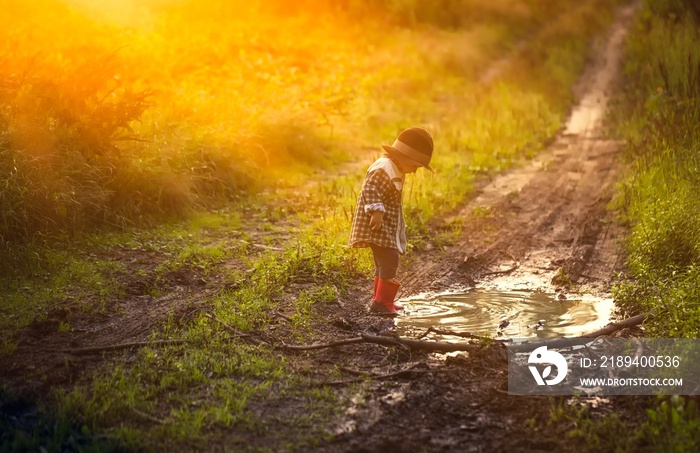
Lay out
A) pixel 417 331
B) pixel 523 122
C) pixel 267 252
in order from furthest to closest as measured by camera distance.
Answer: pixel 523 122 → pixel 267 252 → pixel 417 331

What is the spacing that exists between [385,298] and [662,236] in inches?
115

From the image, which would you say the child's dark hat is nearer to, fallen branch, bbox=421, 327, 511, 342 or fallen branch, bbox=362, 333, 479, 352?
fallen branch, bbox=421, 327, 511, 342

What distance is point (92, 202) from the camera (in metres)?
7.49

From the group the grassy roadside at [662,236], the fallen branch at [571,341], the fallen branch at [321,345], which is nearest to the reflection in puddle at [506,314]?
the fallen branch at [571,341]

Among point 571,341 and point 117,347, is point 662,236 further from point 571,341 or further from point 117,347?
point 117,347

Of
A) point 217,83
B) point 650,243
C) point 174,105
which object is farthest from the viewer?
point 217,83

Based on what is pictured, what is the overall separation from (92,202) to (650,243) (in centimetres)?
574

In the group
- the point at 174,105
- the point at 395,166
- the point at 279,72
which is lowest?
the point at 395,166

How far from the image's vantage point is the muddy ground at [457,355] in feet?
13.3

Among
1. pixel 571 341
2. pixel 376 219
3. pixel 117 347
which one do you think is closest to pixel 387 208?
pixel 376 219

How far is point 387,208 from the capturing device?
6.02 metres

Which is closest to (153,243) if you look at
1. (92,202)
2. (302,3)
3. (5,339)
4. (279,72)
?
(92,202)

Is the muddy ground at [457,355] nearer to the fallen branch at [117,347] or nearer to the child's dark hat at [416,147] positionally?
the fallen branch at [117,347]

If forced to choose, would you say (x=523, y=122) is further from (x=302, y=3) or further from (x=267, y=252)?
(x=302, y=3)
